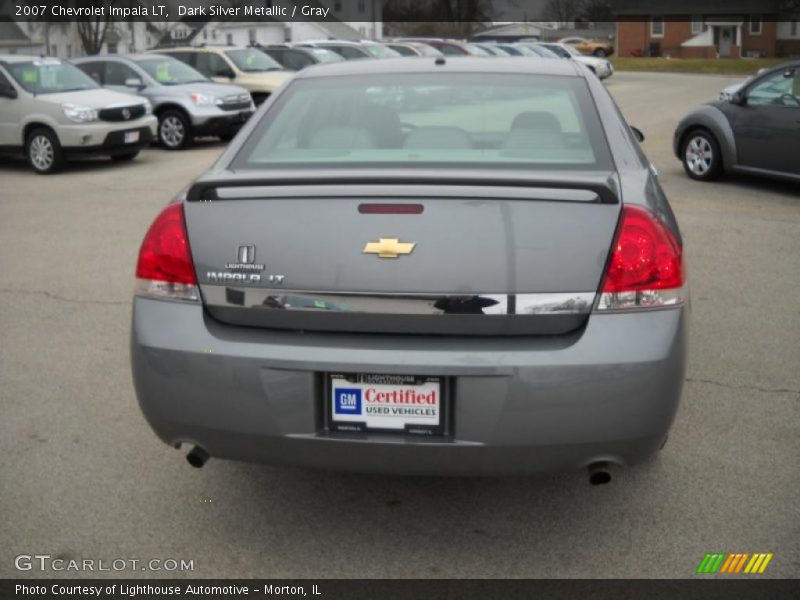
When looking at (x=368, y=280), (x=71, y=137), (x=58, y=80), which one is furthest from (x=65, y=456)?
(x=58, y=80)

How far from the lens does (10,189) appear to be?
12828 millimetres

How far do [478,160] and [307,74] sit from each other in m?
1.25

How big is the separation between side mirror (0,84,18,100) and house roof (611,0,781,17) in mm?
69550

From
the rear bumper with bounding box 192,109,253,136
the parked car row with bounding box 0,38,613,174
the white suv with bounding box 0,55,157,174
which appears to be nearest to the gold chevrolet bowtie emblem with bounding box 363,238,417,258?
the parked car row with bounding box 0,38,613,174

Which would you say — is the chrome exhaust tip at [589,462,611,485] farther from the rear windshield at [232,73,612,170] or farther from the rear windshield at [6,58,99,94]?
the rear windshield at [6,58,99,94]

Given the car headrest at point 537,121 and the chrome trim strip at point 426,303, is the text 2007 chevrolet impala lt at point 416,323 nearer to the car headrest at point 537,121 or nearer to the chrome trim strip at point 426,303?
the chrome trim strip at point 426,303

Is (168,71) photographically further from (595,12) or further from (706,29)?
(595,12)

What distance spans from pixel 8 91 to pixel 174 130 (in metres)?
3.03

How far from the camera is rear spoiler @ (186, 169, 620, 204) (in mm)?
3273

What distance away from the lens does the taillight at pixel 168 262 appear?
133 inches

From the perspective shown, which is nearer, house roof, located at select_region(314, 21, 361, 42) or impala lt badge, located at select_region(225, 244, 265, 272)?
impala lt badge, located at select_region(225, 244, 265, 272)

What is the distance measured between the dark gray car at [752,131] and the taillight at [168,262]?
355 inches

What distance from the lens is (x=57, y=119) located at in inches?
553
